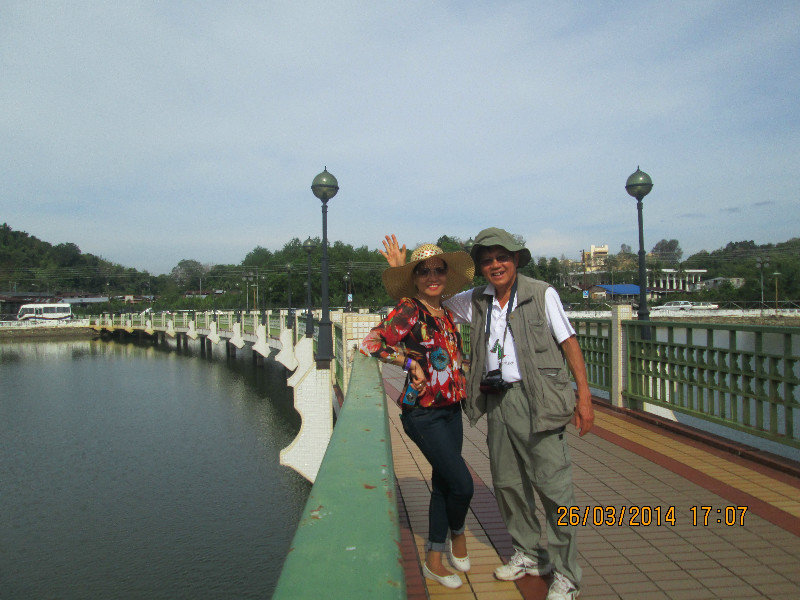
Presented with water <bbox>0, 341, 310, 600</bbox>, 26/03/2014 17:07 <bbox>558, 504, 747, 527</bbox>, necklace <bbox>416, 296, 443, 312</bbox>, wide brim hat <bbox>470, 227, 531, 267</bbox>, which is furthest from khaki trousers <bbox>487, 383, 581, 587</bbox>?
water <bbox>0, 341, 310, 600</bbox>

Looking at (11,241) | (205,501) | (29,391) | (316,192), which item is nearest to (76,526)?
(205,501)

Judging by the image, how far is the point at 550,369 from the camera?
8.29 feet

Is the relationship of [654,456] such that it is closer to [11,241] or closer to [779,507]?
[779,507]

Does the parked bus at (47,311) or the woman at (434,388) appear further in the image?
the parked bus at (47,311)

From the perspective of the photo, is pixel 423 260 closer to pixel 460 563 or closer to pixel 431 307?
pixel 431 307

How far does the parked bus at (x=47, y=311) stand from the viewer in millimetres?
64938

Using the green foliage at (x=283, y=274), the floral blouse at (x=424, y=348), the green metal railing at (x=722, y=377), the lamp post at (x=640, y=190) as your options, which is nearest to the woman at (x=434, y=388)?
the floral blouse at (x=424, y=348)

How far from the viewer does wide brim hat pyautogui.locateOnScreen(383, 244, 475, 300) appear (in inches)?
111

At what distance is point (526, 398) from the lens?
2566 millimetres

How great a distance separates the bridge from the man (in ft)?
Result: 0.49

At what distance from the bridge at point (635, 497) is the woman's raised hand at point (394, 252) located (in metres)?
0.69

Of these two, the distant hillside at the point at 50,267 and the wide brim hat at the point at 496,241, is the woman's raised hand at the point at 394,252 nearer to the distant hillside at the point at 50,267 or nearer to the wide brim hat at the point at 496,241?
the wide brim hat at the point at 496,241

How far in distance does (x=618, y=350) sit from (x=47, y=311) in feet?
245

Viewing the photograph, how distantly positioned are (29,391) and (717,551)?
2912 cm
